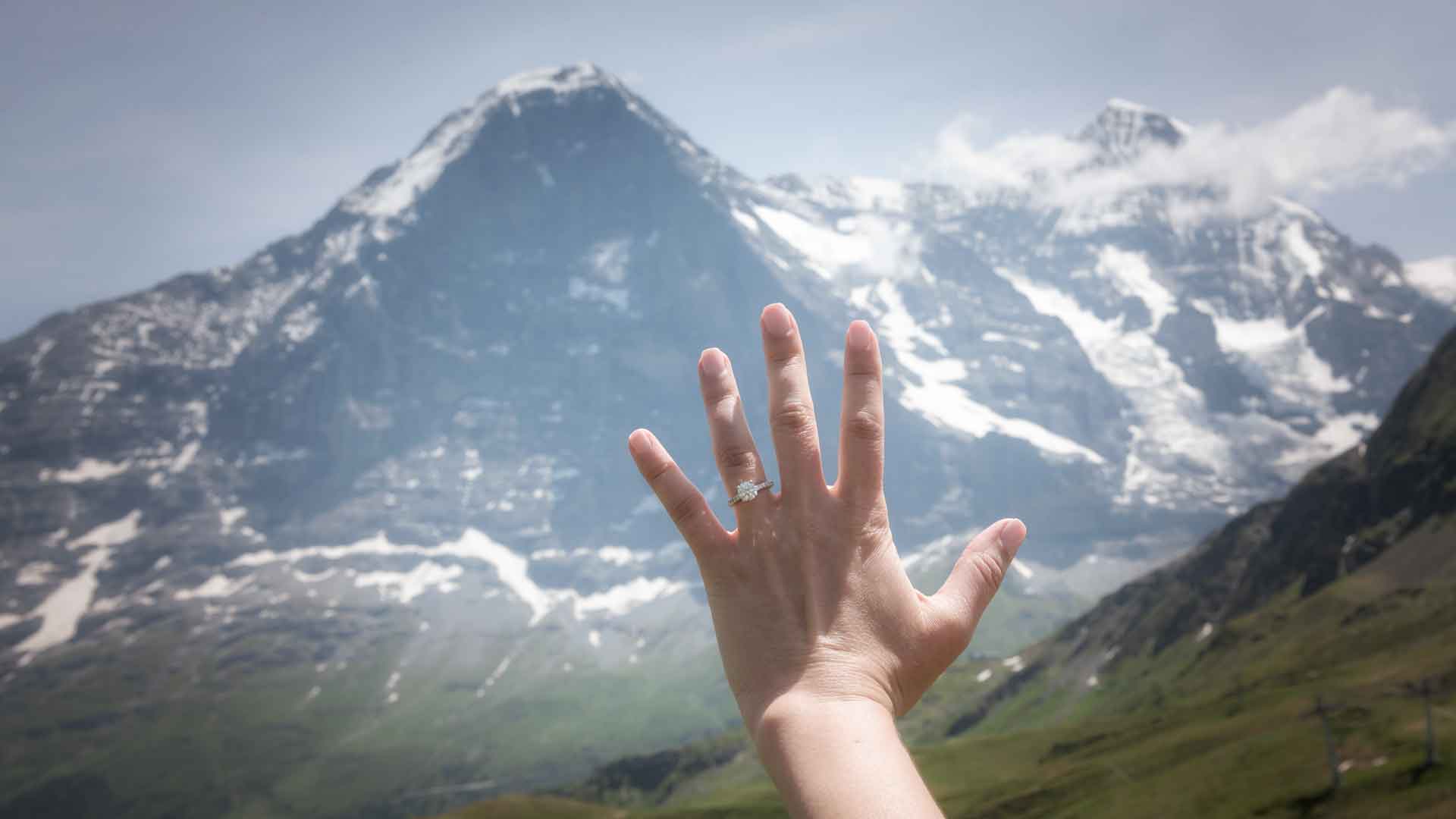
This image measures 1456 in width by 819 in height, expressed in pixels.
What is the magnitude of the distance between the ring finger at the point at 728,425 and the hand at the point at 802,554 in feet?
0.03

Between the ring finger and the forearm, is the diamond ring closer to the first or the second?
the ring finger

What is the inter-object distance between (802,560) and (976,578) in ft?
4.39

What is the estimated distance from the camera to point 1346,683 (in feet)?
340

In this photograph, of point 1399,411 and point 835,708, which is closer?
point 835,708

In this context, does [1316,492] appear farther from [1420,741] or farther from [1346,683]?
[1420,741]

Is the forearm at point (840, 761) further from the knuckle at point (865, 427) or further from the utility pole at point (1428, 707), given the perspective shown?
the utility pole at point (1428, 707)

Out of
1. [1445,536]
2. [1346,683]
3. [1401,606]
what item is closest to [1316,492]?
[1445,536]

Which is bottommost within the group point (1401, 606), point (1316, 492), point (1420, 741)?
point (1420, 741)

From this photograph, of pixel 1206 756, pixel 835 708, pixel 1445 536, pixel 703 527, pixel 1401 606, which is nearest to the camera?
pixel 835 708

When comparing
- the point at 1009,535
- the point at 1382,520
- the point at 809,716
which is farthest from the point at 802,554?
the point at 1382,520

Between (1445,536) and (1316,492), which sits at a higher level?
(1316,492)

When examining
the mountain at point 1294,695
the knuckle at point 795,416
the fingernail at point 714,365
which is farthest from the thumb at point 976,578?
the mountain at point 1294,695

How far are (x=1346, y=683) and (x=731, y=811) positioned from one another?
308 ft

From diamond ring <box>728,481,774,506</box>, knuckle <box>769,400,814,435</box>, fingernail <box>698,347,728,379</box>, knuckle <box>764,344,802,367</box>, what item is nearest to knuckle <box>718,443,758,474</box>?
diamond ring <box>728,481,774,506</box>
